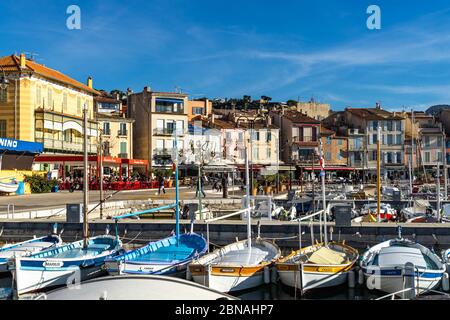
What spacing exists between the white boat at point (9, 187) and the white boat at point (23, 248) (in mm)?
24431

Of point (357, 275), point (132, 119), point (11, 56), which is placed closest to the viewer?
point (357, 275)

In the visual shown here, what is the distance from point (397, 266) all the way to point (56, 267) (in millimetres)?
10323

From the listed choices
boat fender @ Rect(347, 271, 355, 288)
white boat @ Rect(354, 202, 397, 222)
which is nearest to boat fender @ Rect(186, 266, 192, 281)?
boat fender @ Rect(347, 271, 355, 288)

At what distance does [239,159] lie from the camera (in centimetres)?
8156

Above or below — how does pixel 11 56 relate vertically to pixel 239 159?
above

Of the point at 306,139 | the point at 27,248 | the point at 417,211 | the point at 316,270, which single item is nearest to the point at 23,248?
the point at 27,248

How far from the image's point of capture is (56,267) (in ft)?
55.8

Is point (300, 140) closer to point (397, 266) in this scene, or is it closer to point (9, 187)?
point (9, 187)

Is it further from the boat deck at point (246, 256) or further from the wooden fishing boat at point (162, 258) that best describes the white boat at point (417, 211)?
the wooden fishing boat at point (162, 258)

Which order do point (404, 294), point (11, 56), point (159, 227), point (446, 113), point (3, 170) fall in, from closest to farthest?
point (404, 294) → point (159, 227) → point (3, 170) → point (11, 56) → point (446, 113)

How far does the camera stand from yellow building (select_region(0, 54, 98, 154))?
54.7 metres

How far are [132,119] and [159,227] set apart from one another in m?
50.2
